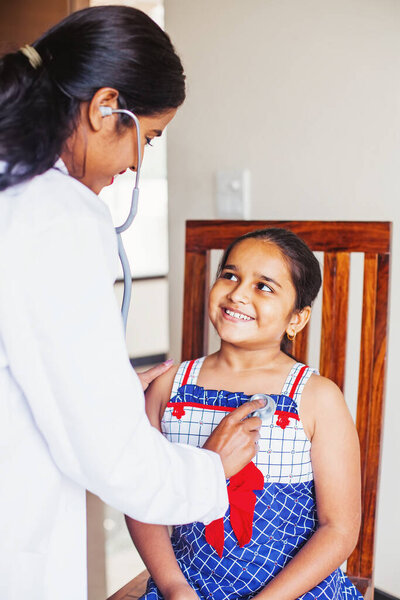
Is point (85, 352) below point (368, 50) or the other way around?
below

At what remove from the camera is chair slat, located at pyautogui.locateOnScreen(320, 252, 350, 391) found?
1272 mm

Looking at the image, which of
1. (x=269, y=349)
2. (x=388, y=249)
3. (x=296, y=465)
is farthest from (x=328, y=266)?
(x=296, y=465)

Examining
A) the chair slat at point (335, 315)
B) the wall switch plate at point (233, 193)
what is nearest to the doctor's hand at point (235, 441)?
the chair slat at point (335, 315)

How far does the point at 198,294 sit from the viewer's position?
1436 mm

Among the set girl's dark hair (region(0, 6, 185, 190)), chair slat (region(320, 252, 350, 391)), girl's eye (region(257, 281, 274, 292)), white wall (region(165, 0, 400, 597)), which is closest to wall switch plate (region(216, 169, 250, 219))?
white wall (region(165, 0, 400, 597))

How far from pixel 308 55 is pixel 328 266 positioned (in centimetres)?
56

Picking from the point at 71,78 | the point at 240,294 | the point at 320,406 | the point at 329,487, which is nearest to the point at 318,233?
the point at 240,294

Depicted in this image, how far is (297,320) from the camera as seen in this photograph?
→ 1.19m

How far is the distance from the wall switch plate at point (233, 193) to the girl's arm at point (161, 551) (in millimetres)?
625

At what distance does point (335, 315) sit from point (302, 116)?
1.77 feet

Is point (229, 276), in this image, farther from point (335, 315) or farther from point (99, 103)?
point (99, 103)

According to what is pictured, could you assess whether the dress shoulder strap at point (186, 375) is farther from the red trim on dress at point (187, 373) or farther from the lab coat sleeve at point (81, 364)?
the lab coat sleeve at point (81, 364)

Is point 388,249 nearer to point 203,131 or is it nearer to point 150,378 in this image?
point 150,378

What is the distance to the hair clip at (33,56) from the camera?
832 millimetres
